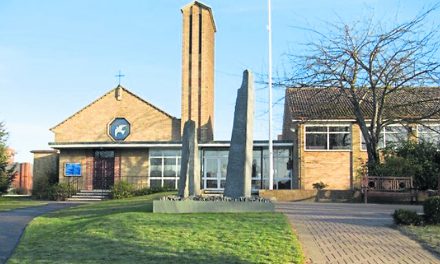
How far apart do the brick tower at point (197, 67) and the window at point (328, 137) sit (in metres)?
8.62

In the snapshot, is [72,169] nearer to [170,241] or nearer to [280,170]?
[280,170]

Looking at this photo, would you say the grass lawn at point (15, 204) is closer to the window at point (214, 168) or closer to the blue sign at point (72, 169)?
the blue sign at point (72, 169)

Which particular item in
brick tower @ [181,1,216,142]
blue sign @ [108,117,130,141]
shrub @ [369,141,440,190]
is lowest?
shrub @ [369,141,440,190]

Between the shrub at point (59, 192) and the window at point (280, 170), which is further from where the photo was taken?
the window at point (280, 170)

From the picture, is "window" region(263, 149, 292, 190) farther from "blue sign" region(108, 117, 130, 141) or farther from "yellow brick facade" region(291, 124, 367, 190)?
"blue sign" region(108, 117, 130, 141)

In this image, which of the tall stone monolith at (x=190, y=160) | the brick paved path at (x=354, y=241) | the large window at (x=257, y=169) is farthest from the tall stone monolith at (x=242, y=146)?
the large window at (x=257, y=169)

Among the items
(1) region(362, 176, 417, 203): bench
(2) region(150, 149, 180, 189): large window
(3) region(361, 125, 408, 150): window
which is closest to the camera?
(1) region(362, 176, 417, 203): bench

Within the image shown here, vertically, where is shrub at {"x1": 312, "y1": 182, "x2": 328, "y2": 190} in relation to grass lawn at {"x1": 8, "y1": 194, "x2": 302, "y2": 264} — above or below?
above

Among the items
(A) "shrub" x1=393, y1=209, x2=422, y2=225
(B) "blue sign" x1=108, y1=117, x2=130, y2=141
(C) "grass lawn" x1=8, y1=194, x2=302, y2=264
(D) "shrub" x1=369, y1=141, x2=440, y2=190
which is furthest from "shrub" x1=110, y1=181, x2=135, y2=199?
(A) "shrub" x1=393, y1=209, x2=422, y2=225

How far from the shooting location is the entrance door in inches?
1399

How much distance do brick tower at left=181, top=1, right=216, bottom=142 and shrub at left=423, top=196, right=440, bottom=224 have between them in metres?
26.4

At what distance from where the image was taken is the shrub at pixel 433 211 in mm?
11578

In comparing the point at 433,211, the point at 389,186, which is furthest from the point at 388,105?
the point at 433,211

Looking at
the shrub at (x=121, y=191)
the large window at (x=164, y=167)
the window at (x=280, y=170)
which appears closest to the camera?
the shrub at (x=121, y=191)
